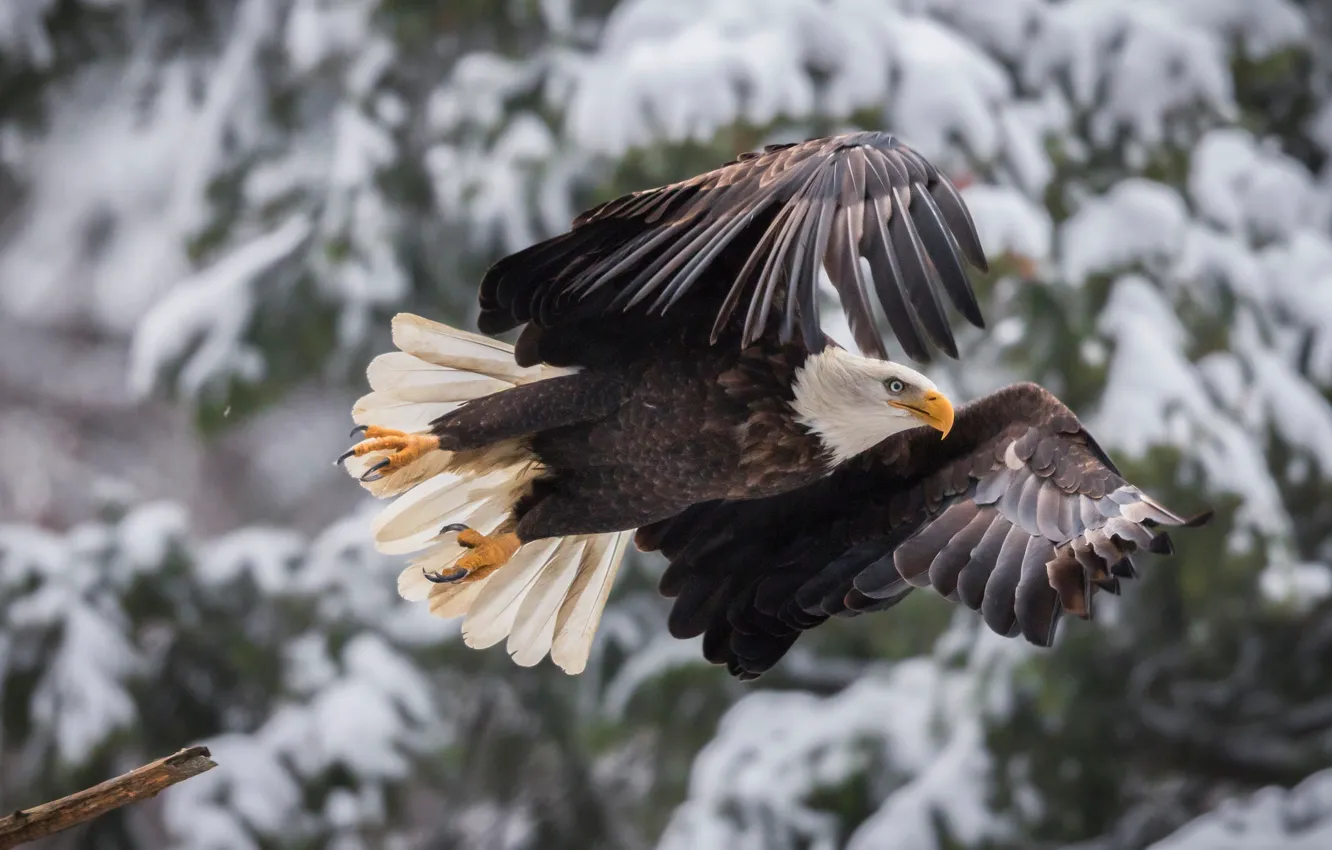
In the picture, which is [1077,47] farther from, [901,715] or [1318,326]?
[901,715]

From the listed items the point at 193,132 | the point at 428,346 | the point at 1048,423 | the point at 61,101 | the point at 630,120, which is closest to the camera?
the point at 1048,423

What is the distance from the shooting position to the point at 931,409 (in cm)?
271

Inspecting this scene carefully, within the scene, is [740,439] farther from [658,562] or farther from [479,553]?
[658,562]

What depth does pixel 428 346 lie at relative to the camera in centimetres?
310

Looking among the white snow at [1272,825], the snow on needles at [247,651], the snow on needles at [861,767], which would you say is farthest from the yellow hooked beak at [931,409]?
the snow on needles at [247,651]

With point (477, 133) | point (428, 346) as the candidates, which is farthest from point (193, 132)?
point (428, 346)

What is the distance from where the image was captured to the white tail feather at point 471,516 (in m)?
3.10

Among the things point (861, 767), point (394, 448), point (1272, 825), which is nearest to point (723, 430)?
point (394, 448)

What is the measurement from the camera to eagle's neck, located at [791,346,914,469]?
2717 millimetres

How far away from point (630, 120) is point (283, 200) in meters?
1.68

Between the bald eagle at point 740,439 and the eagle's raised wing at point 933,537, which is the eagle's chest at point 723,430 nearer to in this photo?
the bald eagle at point 740,439

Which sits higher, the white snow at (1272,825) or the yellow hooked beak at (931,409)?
the yellow hooked beak at (931,409)

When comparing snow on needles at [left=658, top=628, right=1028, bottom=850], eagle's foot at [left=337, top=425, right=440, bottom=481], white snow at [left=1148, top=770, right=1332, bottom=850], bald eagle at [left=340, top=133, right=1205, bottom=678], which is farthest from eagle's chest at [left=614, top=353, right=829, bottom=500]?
white snow at [left=1148, top=770, right=1332, bottom=850]

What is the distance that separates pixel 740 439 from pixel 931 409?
0.31 metres
